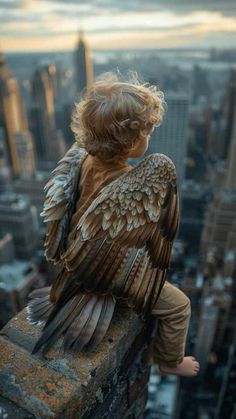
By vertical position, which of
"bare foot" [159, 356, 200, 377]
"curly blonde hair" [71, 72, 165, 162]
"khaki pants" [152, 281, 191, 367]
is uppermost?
Answer: "curly blonde hair" [71, 72, 165, 162]

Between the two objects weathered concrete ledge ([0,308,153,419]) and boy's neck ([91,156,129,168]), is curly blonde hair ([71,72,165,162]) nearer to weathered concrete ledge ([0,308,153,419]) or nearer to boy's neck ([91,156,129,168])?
boy's neck ([91,156,129,168])

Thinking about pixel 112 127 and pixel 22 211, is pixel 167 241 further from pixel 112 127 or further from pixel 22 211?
pixel 22 211

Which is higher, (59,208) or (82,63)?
(59,208)

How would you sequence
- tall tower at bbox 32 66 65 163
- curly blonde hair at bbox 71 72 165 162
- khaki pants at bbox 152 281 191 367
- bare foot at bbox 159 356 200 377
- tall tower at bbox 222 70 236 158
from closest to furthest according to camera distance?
curly blonde hair at bbox 71 72 165 162 → khaki pants at bbox 152 281 191 367 → bare foot at bbox 159 356 200 377 → tall tower at bbox 222 70 236 158 → tall tower at bbox 32 66 65 163

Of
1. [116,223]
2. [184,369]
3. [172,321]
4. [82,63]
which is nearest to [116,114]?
[116,223]

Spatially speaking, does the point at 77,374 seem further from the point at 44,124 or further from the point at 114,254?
the point at 44,124

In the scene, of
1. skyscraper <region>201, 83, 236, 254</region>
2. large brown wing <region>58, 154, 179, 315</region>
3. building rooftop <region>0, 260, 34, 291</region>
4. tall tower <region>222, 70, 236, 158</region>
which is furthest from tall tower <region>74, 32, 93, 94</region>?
large brown wing <region>58, 154, 179, 315</region>

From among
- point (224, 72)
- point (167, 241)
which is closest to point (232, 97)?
point (224, 72)
